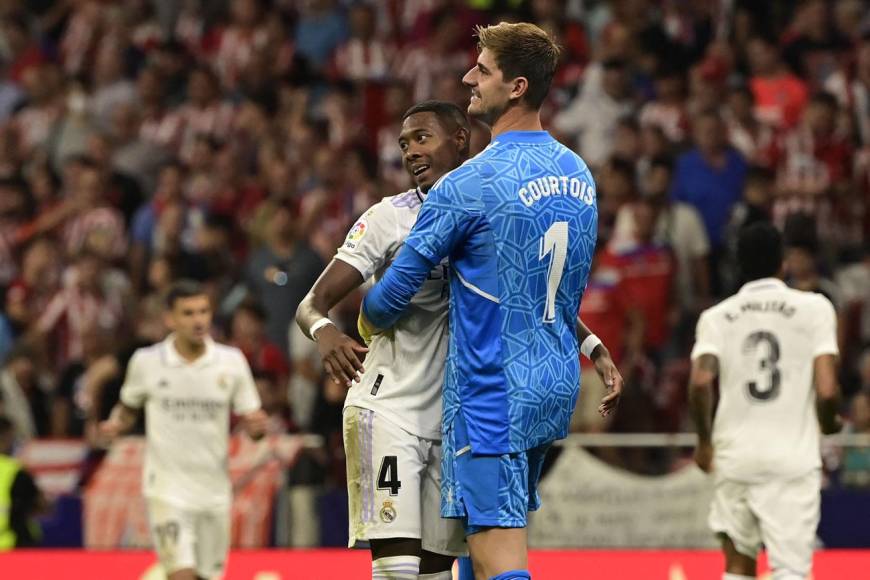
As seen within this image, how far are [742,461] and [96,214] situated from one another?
26.4 ft

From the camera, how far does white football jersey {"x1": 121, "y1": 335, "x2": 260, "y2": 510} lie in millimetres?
9328

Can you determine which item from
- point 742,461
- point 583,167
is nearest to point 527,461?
point 583,167

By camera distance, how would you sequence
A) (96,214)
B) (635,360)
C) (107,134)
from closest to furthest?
(635,360)
(96,214)
(107,134)

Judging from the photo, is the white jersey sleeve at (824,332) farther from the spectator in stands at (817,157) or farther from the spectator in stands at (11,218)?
the spectator in stands at (11,218)

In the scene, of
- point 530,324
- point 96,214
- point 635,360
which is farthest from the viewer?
point 96,214

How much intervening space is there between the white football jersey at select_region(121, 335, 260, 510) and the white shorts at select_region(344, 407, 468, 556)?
12.8ft

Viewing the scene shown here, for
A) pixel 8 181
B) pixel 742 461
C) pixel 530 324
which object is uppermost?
pixel 8 181

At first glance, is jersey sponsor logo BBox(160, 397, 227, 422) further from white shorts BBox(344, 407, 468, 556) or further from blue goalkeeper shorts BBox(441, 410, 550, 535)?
blue goalkeeper shorts BBox(441, 410, 550, 535)

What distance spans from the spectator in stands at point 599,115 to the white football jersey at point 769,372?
568 cm

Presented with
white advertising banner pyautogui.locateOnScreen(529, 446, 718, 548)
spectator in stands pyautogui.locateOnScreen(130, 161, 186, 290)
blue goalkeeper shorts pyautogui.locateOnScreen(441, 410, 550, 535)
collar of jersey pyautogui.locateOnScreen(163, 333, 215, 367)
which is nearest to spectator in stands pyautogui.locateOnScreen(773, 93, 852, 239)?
white advertising banner pyautogui.locateOnScreen(529, 446, 718, 548)

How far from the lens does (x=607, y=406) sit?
5.43 meters

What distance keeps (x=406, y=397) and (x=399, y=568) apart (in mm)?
566

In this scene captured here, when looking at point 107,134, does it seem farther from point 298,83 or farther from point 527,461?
point 527,461

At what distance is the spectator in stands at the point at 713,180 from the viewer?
12.2 meters
